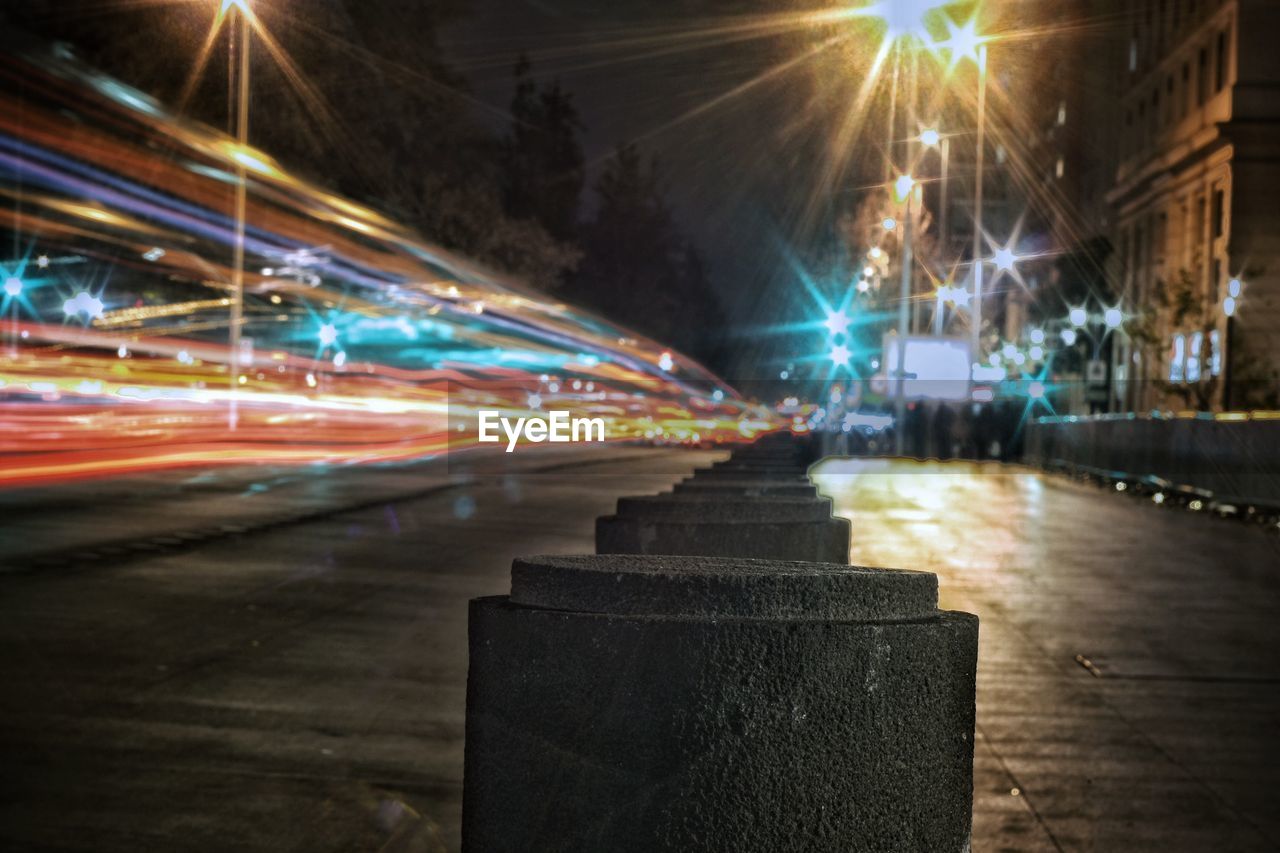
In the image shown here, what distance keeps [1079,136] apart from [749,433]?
2129 inches

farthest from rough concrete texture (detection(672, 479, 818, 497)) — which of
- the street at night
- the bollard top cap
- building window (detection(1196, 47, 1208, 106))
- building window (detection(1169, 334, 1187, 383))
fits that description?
building window (detection(1196, 47, 1208, 106))

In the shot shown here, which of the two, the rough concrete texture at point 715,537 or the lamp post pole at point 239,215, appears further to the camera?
the lamp post pole at point 239,215

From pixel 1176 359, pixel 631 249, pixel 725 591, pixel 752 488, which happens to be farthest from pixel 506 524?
pixel 631 249

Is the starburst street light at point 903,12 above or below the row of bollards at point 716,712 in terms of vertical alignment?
above

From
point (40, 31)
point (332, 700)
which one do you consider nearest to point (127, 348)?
point (40, 31)

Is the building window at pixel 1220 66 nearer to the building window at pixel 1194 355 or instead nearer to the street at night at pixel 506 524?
the street at night at pixel 506 524

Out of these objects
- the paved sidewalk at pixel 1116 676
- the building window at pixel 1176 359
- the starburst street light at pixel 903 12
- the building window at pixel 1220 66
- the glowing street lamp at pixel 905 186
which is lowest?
the paved sidewalk at pixel 1116 676

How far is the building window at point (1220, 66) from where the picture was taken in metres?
71.7

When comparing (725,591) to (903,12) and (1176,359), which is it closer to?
(903,12)

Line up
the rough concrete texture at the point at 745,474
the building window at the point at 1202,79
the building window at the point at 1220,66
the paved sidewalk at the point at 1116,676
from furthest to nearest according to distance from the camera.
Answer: the building window at the point at 1202,79, the building window at the point at 1220,66, the rough concrete texture at the point at 745,474, the paved sidewalk at the point at 1116,676

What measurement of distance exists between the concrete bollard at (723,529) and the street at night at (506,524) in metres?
0.02

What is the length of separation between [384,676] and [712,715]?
6.78 metres

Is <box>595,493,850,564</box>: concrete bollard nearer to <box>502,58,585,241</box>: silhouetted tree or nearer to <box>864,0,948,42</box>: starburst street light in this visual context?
<box>864,0,948,42</box>: starburst street light

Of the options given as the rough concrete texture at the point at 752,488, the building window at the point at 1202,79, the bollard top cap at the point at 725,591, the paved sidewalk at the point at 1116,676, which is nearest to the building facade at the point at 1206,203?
the building window at the point at 1202,79
